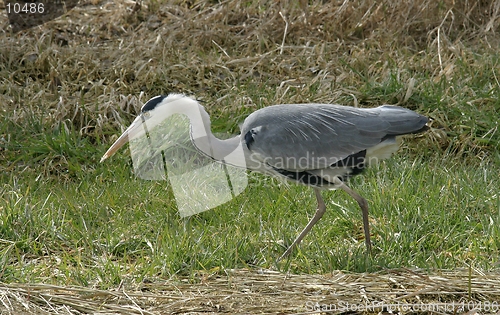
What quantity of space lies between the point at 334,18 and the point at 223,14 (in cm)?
134

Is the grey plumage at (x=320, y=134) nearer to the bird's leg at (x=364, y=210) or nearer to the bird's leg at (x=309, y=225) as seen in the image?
the bird's leg at (x=364, y=210)

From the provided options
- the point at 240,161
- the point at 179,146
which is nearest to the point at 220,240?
the point at 240,161

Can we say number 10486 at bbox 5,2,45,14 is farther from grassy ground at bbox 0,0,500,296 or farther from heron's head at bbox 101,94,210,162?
heron's head at bbox 101,94,210,162

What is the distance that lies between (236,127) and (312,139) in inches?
75.9

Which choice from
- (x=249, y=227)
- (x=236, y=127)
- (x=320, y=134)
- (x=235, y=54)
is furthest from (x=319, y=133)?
(x=235, y=54)

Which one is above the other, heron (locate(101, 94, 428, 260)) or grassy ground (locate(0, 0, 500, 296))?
heron (locate(101, 94, 428, 260))

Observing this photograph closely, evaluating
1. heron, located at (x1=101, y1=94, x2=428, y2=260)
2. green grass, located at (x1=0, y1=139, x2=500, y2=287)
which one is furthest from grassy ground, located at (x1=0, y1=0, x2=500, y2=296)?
heron, located at (x1=101, y1=94, x2=428, y2=260)

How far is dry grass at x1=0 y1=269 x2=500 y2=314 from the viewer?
3.97 metres

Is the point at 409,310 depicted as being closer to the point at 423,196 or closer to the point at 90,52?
the point at 423,196

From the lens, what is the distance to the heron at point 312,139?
16.3 ft

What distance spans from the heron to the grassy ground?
39 centimetres

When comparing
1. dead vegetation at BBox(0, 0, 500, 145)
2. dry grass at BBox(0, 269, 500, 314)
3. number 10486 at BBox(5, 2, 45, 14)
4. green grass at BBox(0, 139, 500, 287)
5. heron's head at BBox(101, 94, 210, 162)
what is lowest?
green grass at BBox(0, 139, 500, 287)

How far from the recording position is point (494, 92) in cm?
682

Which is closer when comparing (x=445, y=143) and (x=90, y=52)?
(x=445, y=143)
